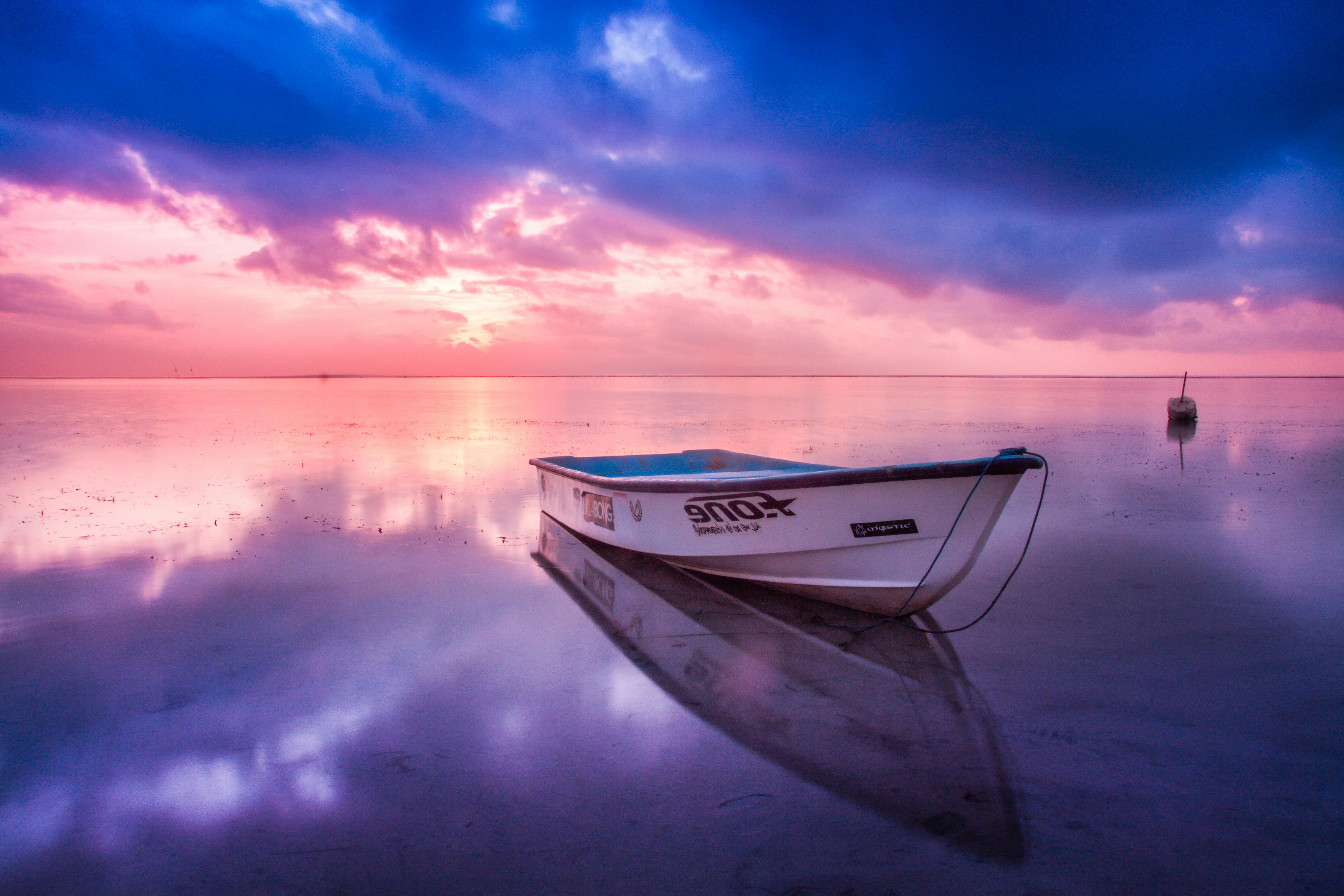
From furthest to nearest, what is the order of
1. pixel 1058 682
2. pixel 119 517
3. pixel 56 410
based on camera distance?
pixel 56 410, pixel 119 517, pixel 1058 682

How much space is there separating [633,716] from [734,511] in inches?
108

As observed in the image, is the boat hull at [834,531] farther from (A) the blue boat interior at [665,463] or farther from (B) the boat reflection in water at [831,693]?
(A) the blue boat interior at [665,463]

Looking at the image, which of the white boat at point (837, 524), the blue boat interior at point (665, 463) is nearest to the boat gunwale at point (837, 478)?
the white boat at point (837, 524)

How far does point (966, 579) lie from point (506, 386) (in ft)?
466

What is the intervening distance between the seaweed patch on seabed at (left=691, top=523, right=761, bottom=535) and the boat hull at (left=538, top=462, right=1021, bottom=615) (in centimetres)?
1

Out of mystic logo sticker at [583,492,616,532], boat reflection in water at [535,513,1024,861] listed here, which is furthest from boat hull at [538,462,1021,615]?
mystic logo sticker at [583,492,616,532]

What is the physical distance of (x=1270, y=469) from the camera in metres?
17.4

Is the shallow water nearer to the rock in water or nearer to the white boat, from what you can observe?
the white boat

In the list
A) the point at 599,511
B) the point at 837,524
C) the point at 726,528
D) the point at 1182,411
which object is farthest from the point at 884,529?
the point at 1182,411

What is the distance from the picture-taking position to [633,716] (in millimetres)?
5035

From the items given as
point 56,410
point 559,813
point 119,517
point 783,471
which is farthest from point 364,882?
point 56,410

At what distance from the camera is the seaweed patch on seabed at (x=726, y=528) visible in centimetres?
718

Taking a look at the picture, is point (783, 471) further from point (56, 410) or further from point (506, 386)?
point (506, 386)

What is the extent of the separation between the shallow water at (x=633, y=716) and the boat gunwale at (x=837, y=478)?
1.27m
